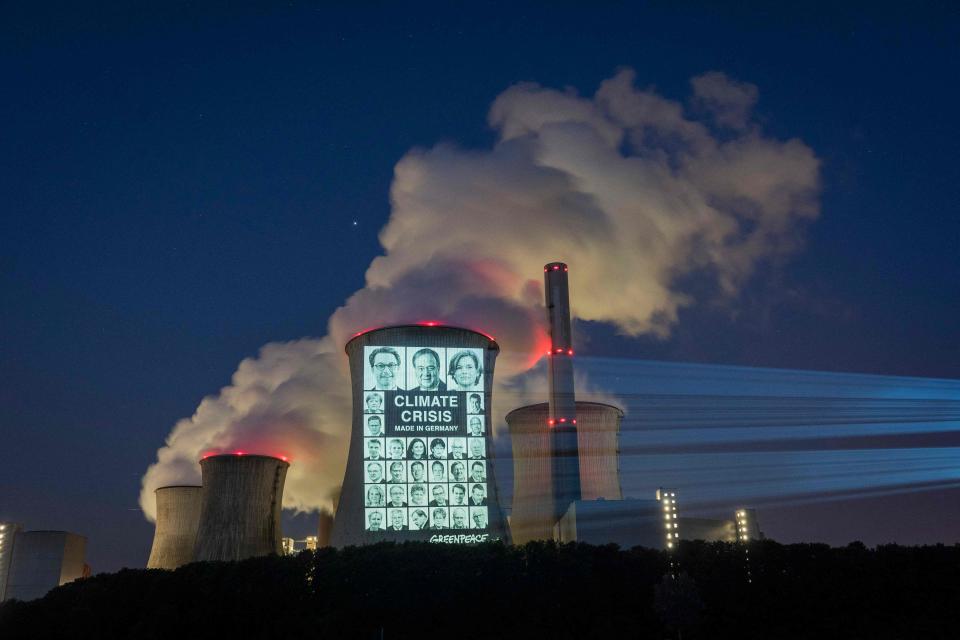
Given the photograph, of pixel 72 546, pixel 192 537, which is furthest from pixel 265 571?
pixel 72 546

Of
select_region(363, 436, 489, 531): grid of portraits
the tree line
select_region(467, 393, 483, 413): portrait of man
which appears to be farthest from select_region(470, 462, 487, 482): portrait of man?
the tree line

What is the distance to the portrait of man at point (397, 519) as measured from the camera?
119 feet

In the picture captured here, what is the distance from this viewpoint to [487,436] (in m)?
38.0

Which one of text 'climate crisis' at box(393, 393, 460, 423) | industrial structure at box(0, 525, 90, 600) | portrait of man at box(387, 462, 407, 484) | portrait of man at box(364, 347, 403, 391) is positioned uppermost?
portrait of man at box(364, 347, 403, 391)

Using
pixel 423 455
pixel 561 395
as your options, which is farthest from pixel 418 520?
pixel 561 395

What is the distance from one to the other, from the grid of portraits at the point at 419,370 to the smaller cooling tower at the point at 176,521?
1340 cm

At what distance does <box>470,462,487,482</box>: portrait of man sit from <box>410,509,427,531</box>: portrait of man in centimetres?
251

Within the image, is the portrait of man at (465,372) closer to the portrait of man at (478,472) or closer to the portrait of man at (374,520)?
the portrait of man at (478,472)

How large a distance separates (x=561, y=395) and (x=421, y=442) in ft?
26.6

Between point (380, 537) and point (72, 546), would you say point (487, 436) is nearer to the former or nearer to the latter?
point (380, 537)

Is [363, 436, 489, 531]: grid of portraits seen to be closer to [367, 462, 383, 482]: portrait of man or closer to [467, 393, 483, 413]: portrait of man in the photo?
[367, 462, 383, 482]: portrait of man

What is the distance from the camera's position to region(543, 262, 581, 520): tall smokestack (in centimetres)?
4072

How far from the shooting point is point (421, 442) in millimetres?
37469

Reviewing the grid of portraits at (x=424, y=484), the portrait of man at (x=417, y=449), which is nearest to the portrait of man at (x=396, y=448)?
the grid of portraits at (x=424, y=484)
